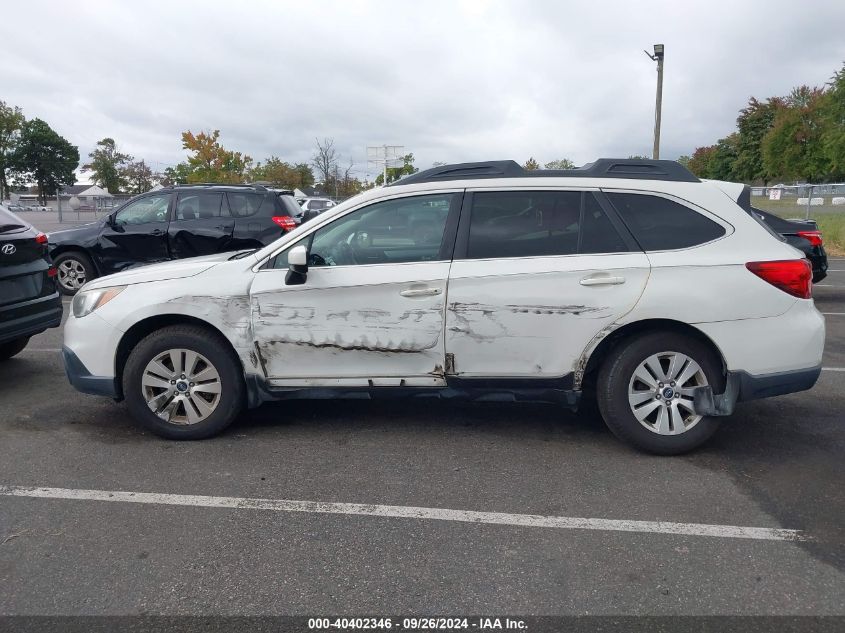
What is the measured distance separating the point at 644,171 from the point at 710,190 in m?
0.43

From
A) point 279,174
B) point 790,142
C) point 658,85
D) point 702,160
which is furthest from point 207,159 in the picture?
point 702,160

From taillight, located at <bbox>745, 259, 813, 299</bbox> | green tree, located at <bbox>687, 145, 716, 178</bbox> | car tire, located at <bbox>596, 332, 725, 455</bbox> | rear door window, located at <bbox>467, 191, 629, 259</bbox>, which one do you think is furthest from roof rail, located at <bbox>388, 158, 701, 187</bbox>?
green tree, located at <bbox>687, 145, 716, 178</bbox>

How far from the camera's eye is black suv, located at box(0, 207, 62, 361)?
568 cm

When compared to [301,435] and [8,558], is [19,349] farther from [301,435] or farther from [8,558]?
[8,558]

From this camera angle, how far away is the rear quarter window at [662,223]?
426 centimetres

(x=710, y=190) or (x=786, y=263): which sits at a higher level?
Result: (x=710, y=190)

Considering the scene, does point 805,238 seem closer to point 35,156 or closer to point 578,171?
point 578,171

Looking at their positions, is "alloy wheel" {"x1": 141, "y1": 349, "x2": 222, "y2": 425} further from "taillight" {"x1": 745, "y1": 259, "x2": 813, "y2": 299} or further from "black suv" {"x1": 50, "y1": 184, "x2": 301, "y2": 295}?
"black suv" {"x1": 50, "y1": 184, "x2": 301, "y2": 295}

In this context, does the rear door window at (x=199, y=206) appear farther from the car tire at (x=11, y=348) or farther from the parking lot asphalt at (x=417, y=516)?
the parking lot asphalt at (x=417, y=516)

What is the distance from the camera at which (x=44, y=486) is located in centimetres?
389

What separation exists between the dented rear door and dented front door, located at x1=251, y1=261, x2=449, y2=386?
0.57 feet

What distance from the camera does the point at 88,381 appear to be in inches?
182

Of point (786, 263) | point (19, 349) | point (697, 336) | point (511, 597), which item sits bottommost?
point (511, 597)

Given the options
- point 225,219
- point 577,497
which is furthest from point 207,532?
point 225,219
